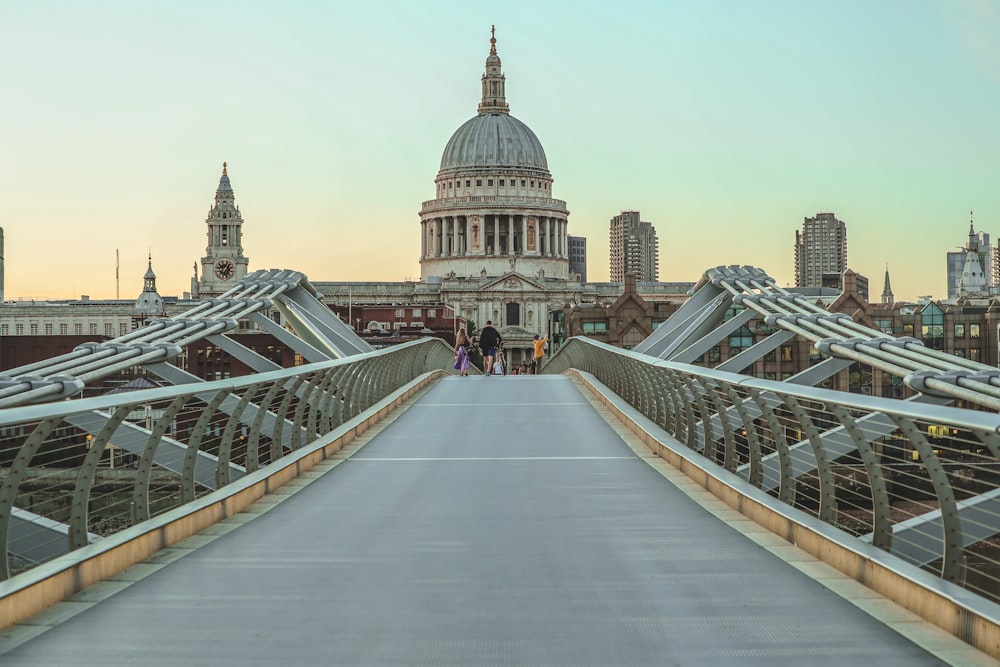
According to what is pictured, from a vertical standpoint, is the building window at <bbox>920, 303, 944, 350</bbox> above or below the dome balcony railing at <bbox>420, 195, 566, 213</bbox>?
below

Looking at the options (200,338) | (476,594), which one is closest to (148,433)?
(476,594)

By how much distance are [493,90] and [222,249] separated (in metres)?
44.8

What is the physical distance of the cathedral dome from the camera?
169 m

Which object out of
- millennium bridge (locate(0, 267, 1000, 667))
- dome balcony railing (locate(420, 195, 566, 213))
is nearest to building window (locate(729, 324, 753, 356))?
dome balcony railing (locate(420, 195, 566, 213))

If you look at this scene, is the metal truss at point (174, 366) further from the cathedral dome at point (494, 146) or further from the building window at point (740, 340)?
the cathedral dome at point (494, 146)

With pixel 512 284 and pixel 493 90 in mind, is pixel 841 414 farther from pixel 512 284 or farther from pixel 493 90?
pixel 493 90

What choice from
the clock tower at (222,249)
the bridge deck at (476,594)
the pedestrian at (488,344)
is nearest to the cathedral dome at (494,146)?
the clock tower at (222,249)

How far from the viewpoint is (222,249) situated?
174000 millimetres

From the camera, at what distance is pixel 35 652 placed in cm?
586

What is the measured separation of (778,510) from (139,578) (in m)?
4.31

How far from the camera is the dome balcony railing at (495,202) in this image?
543ft

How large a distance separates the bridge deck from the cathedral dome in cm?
15906

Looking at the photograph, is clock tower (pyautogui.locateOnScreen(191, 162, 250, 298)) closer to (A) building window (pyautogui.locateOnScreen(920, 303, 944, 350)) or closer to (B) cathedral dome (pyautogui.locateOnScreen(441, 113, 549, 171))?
(B) cathedral dome (pyautogui.locateOnScreen(441, 113, 549, 171))

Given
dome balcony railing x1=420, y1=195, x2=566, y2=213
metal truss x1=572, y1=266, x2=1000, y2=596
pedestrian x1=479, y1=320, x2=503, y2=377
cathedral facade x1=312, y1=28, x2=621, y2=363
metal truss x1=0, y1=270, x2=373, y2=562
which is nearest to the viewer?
metal truss x1=572, y1=266, x2=1000, y2=596
